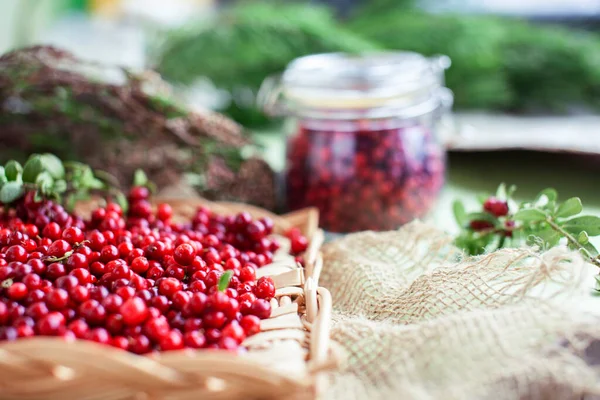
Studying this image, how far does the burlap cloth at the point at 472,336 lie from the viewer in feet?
1.51

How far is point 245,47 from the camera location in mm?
1371

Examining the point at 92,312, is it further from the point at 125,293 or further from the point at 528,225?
the point at 528,225

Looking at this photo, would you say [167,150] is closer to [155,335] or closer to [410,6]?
[155,335]

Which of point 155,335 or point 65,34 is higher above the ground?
point 65,34

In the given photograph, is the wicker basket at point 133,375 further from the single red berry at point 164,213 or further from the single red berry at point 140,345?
the single red berry at point 164,213

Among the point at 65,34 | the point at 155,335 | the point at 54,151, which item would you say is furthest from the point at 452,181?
the point at 65,34

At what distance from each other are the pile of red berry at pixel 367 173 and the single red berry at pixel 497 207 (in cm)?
13

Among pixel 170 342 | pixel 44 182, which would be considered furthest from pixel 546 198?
pixel 44 182

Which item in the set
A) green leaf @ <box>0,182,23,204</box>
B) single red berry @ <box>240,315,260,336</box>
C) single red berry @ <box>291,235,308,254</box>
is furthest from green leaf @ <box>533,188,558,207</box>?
green leaf @ <box>0,182,23,204</box>

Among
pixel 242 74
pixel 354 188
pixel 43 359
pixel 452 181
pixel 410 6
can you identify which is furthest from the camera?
pixel 410 6

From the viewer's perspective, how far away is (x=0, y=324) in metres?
0.50

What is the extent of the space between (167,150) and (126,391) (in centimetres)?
57

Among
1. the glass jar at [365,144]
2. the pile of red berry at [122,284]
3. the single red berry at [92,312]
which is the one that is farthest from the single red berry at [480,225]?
the single red berry at [92,312]

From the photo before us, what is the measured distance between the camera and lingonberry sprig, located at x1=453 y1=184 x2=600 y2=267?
0.68 meters
